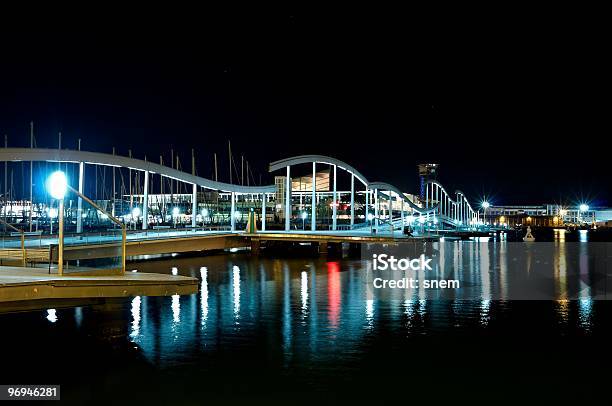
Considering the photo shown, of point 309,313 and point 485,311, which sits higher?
point 309,313

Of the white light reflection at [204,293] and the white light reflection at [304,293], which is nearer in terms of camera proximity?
the white light reflection at [204,293]

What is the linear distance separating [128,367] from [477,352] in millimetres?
7751

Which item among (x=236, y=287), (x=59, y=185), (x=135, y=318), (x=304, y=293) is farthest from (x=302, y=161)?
(x=59, y=185)

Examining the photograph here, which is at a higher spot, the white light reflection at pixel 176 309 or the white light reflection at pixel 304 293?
the white light reflection at pixel 176 309

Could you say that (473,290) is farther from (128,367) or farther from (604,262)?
(604,262)

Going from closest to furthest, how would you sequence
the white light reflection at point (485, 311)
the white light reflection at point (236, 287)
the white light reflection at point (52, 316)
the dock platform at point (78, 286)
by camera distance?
the dock platform at point (78, 286) < the white light reflection at point (52, 316) < the white light reflection at point (485, 311) < the white light reflection at point (236, 287)

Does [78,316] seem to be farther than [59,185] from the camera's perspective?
Yes

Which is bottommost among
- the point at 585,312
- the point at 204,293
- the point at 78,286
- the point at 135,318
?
the point at 585,312

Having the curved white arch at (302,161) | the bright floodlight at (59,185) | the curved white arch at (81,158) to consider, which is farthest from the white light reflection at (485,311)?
the curved white arch at (302,161)

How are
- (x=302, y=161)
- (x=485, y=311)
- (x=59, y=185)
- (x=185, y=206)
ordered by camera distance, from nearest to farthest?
(x=59, y=185) < (x=485, y=311) < (x=302, y=161) < (x=185, y=206)

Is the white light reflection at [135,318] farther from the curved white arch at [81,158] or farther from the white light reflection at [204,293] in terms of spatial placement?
the curved white arch at [81,158]

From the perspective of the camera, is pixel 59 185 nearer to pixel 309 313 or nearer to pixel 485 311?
pixel 309 313

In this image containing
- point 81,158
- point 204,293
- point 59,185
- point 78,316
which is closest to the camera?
point 59,185

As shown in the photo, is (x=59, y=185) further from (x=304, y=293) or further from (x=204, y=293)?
(x=304, y=293)
